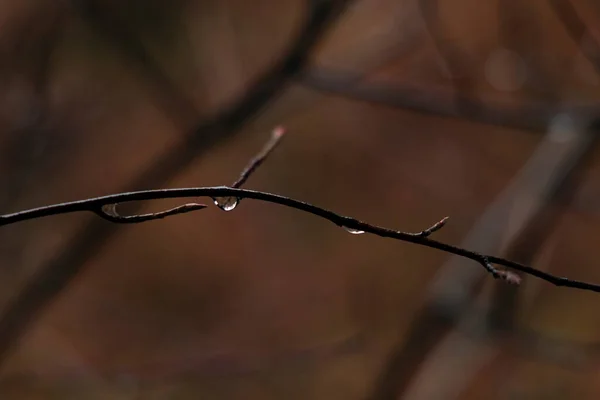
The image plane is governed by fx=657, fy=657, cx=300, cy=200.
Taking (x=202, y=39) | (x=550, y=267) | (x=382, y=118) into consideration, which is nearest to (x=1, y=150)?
(x=202, y=39)

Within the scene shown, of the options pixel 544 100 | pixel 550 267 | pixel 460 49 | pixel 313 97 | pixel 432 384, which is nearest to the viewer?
pixel 432 384

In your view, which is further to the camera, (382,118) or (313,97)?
(382,118)

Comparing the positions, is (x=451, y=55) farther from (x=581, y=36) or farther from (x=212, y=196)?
(x=212, y=196)

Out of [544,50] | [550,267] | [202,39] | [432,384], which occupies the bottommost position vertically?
[432,384]

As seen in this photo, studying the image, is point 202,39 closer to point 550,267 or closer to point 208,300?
point 208,300

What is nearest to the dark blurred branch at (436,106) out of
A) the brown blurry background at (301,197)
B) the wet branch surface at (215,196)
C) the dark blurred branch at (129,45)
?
the brown blurry background at (301,197)

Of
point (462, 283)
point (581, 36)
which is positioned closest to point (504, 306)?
point (462, 283)

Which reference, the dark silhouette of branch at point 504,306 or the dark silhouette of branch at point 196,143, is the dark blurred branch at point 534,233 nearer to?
the dark silhouette of branch at point 504,306
